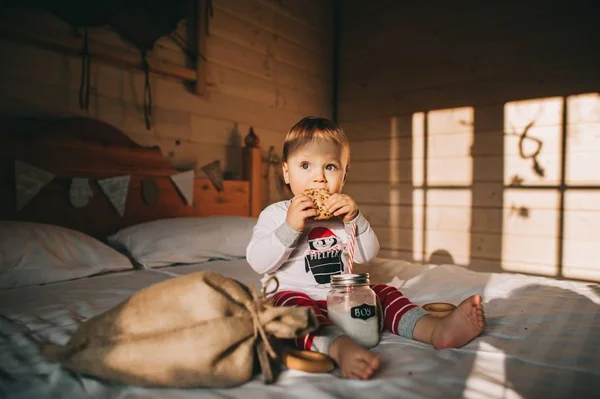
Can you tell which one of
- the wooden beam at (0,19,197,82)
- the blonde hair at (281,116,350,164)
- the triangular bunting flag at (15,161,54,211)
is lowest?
the triangular bunting flag at (15,161,54,211)

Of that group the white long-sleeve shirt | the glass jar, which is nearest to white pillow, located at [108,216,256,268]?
the white long-sleeve shirt

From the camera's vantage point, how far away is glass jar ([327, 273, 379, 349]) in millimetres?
812

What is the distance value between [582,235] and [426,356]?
2257mm

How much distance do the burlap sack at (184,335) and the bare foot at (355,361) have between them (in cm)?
9

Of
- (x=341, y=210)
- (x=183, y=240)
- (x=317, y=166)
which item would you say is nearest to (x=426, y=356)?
(x=341, y=210)

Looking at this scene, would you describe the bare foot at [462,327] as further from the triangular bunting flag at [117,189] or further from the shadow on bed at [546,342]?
the triangular bunting flag at [117,189]

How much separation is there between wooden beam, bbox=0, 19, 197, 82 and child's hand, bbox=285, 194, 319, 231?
4.66 ft

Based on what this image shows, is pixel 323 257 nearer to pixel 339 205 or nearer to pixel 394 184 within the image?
pixel 339 205

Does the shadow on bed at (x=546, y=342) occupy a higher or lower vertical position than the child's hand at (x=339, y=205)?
lower

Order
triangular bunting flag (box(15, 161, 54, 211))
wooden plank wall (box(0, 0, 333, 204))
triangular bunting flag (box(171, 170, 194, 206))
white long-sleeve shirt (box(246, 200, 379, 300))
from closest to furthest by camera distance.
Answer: white long-sleeve shirt (box(246, 200, 379, 300)), triangular bunting flag (box(15, 161, 54, 211)), wooden plank wall (box(0, 0, 333, 204)), triangular bunting flag (box(171, 170, 194, 206))

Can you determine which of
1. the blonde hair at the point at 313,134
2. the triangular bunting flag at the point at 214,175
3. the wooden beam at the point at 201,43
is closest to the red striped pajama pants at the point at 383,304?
the blonde hair at the point at 313,134

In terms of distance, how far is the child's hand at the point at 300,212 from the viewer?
0.99m

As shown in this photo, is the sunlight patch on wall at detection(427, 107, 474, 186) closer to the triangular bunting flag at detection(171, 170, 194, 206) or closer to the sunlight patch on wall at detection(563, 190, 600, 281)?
the sunlight patch on wall at detection(563, 190, 600, 281)

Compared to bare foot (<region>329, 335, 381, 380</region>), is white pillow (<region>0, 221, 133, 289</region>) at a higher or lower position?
higher
